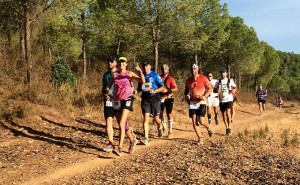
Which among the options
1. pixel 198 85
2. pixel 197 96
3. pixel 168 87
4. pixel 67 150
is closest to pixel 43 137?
Answer: pixel 67 150

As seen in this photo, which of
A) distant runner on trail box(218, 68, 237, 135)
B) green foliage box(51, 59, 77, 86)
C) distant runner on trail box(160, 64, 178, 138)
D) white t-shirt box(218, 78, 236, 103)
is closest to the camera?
distant runner on trail box(160, 64, 178, 138)

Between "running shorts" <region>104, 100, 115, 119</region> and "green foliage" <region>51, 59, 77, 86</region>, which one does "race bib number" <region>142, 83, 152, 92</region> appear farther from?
"green foliage" <region>51, 59, 77, 86</region>

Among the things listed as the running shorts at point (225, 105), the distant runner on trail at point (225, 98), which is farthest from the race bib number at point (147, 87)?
the running shorts at point (225, 105)

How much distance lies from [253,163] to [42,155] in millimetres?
5095

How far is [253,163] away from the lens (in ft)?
19.0

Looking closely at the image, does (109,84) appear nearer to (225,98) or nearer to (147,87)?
(147,87)

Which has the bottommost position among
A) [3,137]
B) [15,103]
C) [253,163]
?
[253,163]

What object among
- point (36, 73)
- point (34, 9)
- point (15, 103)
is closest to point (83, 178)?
point (15, 103)

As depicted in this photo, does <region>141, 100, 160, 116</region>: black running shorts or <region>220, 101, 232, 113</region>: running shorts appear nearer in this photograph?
<region>141, 100, 160, 116</region>: black running shorts

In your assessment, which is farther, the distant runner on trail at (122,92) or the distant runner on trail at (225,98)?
the distant runner on trail at (225,98)

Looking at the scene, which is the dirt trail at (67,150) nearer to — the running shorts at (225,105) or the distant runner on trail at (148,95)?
the distant runner on trail at (148,95)

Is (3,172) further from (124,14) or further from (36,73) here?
(124,14)

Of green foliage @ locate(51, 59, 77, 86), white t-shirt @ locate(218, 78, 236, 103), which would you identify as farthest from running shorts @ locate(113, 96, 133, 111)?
green foliage @ locate(51, 59, 77, 86)

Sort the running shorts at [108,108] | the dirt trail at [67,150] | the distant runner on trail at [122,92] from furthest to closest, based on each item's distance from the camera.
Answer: the running shorts at [108,108] < the distant runner on trail at [122,92] < the dirt trail at [67,150]
